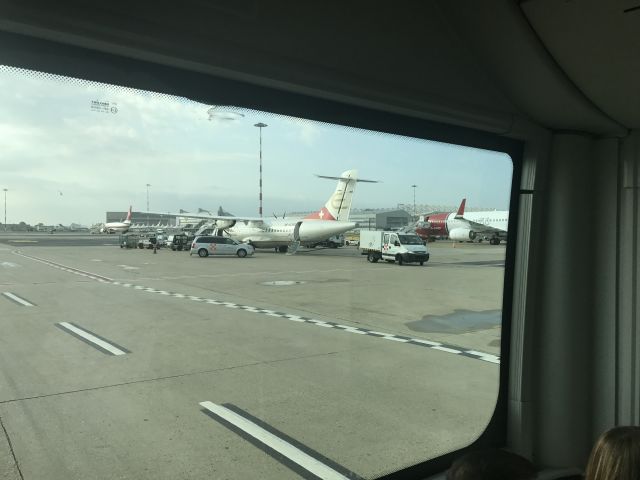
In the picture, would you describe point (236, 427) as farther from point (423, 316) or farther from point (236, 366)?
point (423, 316)

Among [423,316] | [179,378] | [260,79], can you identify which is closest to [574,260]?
[260,79]

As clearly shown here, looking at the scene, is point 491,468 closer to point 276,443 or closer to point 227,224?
point 276,443

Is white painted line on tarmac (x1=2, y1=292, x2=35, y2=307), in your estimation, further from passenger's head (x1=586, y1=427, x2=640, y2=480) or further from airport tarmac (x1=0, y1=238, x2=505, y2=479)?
passenger's head (x1=586, y1=427, x2=640, y2=480)

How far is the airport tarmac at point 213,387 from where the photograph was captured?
283 centimetres

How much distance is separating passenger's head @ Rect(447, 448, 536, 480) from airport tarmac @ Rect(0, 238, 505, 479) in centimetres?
152

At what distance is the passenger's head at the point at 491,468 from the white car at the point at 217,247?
929 inches

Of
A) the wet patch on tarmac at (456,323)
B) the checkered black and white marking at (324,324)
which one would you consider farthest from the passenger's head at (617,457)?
the wet patch on tarmac at (456,323)

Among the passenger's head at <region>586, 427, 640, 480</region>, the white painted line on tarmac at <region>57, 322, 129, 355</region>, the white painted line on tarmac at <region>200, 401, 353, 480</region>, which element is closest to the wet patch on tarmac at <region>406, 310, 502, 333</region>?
the white painted line on tarmac at <region>200, 401, 353, 480</region>

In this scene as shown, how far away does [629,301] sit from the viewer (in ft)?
8.71

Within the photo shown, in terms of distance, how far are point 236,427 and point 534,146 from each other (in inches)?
99.3

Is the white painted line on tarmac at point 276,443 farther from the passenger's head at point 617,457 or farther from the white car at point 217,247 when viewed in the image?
the white car at point 217,247

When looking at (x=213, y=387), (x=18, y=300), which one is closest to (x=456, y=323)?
(x=213, y=387)

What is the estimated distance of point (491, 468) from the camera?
136cm

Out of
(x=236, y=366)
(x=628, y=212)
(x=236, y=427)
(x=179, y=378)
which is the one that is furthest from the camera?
(x=236, y=366)
